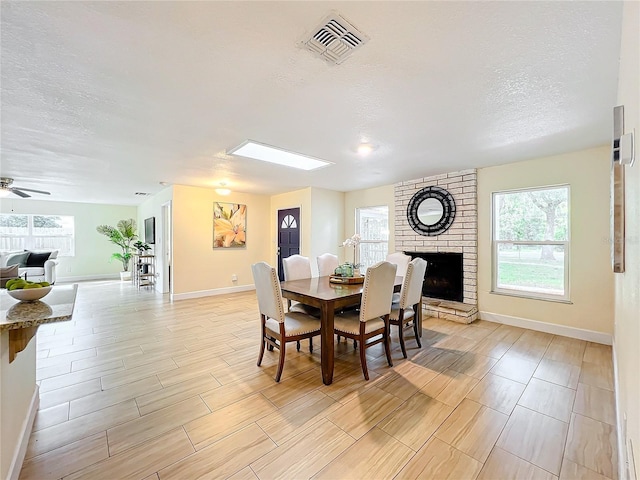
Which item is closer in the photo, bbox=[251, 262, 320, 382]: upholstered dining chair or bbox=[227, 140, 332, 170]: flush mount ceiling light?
bbox=[251, 262, 320, 382]: upholstered dining chair

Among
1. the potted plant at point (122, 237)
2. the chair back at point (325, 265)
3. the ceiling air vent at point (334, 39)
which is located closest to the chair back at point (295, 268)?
the chair back at point (325, 265)

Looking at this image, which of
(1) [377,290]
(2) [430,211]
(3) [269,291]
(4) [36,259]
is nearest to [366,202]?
(2) [430,211]

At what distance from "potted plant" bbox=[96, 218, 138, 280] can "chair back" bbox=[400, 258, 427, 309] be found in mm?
7911

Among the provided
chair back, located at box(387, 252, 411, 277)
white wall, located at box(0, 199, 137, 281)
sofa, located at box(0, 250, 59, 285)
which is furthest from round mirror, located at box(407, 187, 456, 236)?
white wall, located at box(0, 199, 137, 281)

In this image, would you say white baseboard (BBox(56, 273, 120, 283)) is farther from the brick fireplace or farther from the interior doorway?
the brick fireplace

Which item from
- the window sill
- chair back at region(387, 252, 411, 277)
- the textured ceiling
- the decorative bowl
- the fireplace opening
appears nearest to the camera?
the textured ceiling

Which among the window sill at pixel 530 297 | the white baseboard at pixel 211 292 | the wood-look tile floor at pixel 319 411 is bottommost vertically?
the wood-look tile floor at pixel 319 411

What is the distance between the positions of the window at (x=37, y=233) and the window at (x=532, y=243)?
1064 centimetres

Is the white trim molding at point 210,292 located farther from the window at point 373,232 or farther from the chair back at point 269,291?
the chair back at point 269,291

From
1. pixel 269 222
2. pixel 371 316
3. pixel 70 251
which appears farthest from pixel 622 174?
pixel 70 251

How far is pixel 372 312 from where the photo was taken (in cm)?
251

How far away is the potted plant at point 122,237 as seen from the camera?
7.85 m

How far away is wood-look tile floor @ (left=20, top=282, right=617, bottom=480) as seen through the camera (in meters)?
1.53

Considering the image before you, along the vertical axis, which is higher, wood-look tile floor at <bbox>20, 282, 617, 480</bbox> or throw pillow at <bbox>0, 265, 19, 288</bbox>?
throw pillow at <bbox>0, 265, 19, 288</bbox>
